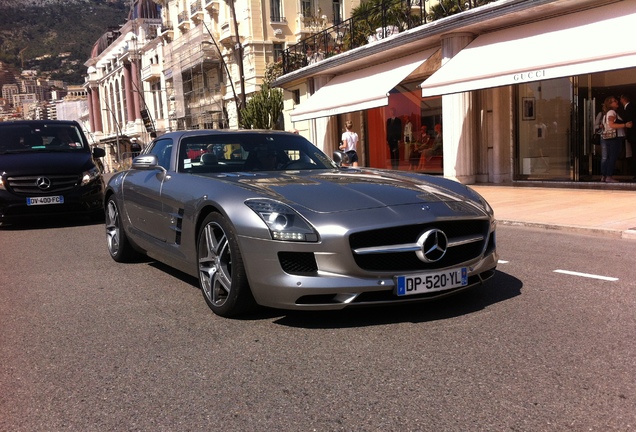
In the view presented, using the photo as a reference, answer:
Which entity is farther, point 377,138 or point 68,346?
point 377,138

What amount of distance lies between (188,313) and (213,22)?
42518mm

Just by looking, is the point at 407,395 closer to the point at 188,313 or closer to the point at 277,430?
the point at 277,430

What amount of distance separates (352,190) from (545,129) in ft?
40.6

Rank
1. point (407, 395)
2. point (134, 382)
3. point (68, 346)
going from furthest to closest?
point (68, 346), point (134, 382), point (407, 395)

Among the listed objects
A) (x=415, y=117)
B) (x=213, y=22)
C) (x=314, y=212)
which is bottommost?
(x=314, y=212)

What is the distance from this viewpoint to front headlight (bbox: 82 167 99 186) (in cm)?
1053

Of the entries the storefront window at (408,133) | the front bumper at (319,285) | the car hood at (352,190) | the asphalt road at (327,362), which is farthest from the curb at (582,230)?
the storefront window at (408,133)

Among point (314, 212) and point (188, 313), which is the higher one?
point (314, 212)

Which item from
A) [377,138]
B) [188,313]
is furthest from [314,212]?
[377,138]

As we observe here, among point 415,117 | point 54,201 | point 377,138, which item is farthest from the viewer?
point 377,138

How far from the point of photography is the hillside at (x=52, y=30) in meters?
165

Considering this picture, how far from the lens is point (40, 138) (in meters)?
11.2

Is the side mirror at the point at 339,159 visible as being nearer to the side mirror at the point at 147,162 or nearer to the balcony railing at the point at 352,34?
the side mirror at the point at 147,162

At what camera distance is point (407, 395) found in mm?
2963
